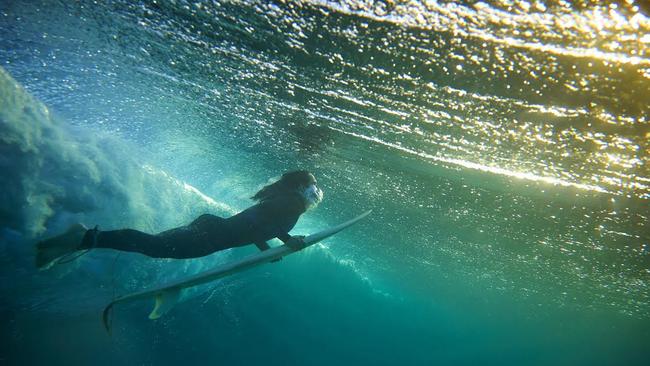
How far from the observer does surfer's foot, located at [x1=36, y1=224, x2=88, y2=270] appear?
3.59 metres

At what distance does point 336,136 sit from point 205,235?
3.65 m

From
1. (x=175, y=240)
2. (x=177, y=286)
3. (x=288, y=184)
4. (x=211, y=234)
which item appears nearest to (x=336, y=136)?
(x=288, y=184)

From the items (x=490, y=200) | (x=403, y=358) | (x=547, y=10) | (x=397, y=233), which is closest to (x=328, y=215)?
(x=397, y=233)

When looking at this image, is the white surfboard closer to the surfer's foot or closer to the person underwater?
the person underwater

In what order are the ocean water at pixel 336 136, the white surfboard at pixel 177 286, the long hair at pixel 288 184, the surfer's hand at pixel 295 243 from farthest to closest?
the long hair at pixel 288 184 < the surfer's hand at pixel 295 243 < the white surfboard at pixel 177 286 < the ocean water at pixel 336 136

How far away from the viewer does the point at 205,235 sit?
158 inches

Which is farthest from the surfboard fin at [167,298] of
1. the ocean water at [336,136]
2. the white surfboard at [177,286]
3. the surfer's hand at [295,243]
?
the surfer's hand at [295,243]

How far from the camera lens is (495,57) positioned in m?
3.19

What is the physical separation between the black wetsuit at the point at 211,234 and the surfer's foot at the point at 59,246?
13cm

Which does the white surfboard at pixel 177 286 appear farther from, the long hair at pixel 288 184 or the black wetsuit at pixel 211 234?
the long hair at pixel 288 184

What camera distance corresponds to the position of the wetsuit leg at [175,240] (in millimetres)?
3600

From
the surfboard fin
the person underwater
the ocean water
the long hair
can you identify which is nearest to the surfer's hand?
the person underwater

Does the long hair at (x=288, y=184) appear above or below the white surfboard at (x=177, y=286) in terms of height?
above

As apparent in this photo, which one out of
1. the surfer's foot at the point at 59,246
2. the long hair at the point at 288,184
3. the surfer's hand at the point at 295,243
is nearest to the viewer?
the surfer's foot at the point at 59,246
